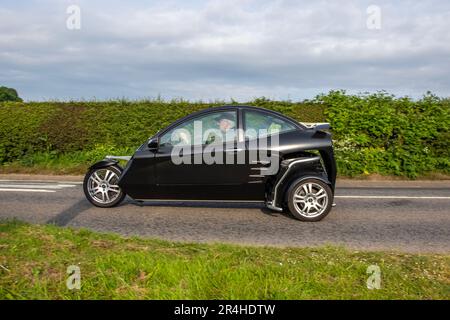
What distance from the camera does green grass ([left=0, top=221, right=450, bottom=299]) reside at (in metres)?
3.21

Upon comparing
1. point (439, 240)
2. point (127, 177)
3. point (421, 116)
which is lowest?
point (439, 240)

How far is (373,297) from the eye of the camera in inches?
126

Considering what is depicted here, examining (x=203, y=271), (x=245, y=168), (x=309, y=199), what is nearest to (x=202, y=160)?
(x=245, y=168)

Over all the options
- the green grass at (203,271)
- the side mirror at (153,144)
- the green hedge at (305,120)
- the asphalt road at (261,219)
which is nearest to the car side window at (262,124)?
the asphalt road at (261,219)

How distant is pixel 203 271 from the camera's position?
3.52m

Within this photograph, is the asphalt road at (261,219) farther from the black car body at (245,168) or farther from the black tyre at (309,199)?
the black car body at (245,168)

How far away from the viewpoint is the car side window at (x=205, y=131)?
21.2ft

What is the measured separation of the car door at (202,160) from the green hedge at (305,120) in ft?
20.2

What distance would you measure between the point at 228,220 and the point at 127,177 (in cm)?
178

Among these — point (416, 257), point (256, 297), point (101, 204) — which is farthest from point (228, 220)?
point (256, 297)

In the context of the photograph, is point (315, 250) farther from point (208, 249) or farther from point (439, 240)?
point (439, 240)

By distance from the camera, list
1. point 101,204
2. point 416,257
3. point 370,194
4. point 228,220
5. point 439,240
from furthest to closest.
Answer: point 370,194 < point 101,204 < point 228,220 < point 439,240 < point 416,257

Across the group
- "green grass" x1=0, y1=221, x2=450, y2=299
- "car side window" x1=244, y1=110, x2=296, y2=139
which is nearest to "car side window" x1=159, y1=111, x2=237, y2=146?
"car side window" x1=244, y1=110, x2=296, y2=139

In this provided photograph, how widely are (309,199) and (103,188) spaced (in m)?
3.47
